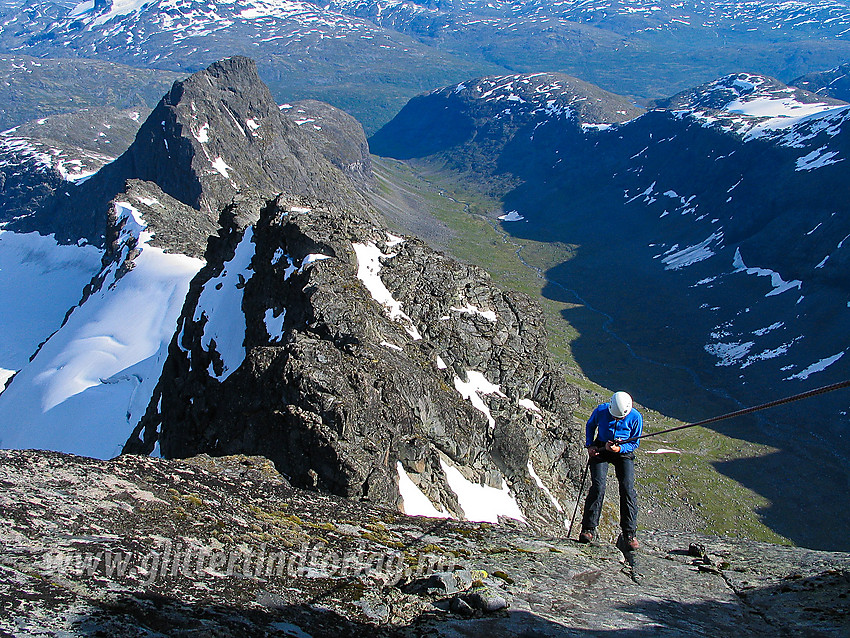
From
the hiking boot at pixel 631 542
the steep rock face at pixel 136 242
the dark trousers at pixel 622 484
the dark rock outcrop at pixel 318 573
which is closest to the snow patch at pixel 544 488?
the dark rock outcrop at pixel 318 573

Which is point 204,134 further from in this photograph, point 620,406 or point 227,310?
point 620,406

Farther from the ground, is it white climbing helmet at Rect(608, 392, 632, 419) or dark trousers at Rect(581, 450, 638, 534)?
white climbing helmet at Rect(608, 392, 632, 419)

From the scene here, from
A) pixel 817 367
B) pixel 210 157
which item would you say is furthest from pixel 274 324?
pixel 817 367

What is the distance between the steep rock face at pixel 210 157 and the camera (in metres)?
126

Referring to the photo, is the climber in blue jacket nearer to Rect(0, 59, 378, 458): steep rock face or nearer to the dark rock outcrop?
the dark rock outcrop

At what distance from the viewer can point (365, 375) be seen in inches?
1166

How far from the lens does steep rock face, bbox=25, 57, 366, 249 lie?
125562mm

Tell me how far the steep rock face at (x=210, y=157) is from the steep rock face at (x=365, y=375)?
55.6 m

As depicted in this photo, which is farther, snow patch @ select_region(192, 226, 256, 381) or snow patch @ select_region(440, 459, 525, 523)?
snow patch @ select_region(192, 226, 256, 381)

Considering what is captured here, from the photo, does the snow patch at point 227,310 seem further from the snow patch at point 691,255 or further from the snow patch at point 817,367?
the snow patch at point 691,255

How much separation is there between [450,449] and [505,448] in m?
6.08

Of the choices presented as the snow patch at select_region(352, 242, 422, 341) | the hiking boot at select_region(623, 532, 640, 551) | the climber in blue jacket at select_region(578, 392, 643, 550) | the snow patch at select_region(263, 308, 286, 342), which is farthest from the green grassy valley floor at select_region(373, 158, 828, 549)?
the climber in blue jacket at select_region(578, 392, 643, 550)

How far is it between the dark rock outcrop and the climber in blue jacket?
1190 millimetres

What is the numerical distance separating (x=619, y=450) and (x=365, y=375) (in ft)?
55.8
